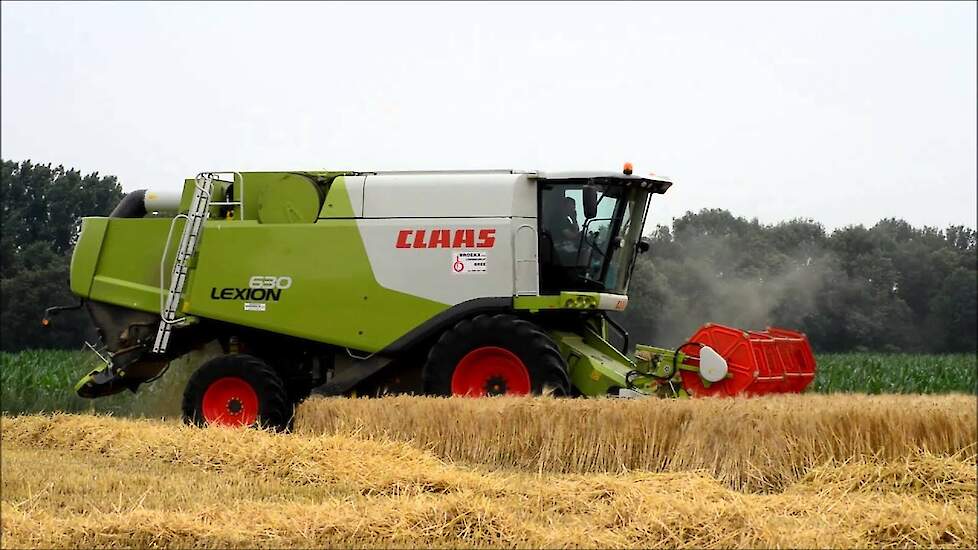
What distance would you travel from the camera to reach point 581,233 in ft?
38.2

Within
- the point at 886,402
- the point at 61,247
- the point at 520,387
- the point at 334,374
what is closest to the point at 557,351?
the point at 520,387

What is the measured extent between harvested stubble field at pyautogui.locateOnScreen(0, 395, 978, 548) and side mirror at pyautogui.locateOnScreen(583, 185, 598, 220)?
2.97 m

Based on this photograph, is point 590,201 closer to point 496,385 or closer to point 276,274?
point 496,385

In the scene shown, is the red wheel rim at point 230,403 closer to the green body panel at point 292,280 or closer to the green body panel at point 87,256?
the green body panel at point 292,280

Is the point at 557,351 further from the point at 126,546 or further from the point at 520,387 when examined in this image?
the point at 126,546

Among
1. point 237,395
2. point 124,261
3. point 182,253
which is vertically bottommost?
point 237,395

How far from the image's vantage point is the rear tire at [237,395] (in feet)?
36.7

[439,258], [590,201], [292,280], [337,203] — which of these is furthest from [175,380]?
[590,201]

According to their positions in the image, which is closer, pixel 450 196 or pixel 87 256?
pixel 450 196

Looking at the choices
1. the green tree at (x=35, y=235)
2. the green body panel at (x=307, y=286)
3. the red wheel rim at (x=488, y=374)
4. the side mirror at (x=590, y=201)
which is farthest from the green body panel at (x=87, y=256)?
the green tree at (x=35, y=235)

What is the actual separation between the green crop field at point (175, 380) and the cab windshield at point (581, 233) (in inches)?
164

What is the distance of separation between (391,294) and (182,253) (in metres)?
2.37

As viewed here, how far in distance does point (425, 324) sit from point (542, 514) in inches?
209

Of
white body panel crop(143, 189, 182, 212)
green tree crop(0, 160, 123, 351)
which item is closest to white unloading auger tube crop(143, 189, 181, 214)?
white body panel crop(143, 189, 182, 212)
